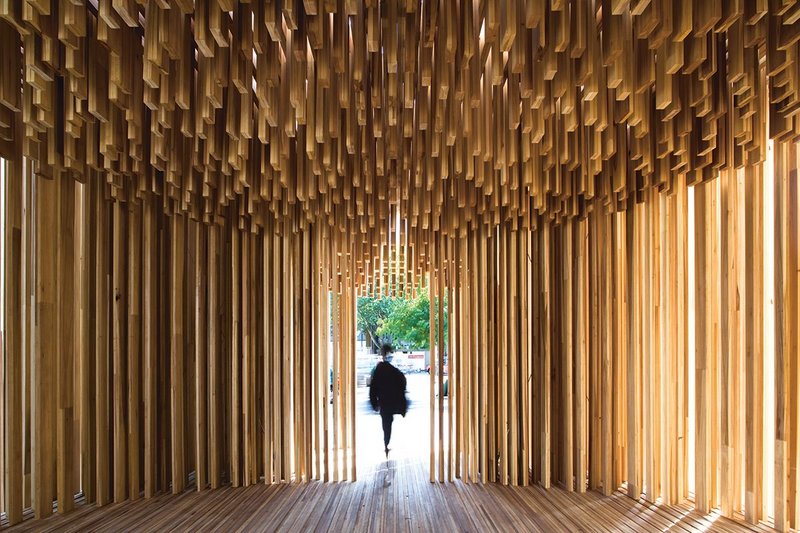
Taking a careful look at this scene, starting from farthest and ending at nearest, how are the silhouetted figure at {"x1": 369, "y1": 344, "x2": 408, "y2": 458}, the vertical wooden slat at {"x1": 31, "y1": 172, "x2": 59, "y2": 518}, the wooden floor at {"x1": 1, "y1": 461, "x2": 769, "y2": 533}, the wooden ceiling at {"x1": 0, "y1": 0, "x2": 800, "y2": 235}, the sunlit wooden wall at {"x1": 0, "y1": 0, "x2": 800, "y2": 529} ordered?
the silhouetted figure at {"x1": 369, "y1": 344, "x2": 408, "y2": 458}, the vertical wooden slat at {"x1": 31, "y1": 172, "x2": 59, "y2": 518}, the wooden floor at {"x1": 1, "y1": 461, "x2": 769, "y2": 533}, the sunlit wooden wall at {"x1": 0, "y1": 0, "x2": 800, "y2": 529}, the wooden ceiling at {"x1": 0, "y1": 0, "x2": 800, "y2": 235}

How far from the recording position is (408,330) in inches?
701

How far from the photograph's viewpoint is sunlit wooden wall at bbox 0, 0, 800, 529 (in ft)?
7.77

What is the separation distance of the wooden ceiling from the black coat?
8.41ft

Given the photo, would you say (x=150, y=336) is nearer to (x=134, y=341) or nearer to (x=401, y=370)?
(x=134, y=341)

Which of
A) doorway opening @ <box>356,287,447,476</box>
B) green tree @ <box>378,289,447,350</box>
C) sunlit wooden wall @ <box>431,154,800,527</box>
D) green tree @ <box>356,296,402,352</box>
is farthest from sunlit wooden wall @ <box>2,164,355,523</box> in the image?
green tree @ <box>356,296,402,352</box>

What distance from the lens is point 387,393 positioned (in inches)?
231

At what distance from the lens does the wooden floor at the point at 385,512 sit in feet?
12.3

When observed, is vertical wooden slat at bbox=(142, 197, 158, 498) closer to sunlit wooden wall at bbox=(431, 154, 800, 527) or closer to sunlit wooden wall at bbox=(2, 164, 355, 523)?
sunlit wooden wall at bbox=(2, 164, 355, 523)

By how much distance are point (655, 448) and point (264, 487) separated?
3.55 metres

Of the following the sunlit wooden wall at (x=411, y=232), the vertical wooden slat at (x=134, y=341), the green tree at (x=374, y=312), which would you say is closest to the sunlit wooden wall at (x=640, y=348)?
the sunlit wooden wall at (x=411, y=232)

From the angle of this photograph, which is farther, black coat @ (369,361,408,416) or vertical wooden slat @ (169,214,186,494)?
black coat @ (369,361,408,416)

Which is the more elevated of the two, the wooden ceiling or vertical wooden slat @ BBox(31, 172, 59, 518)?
the wooden ceiling

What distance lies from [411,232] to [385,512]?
2.86 meters

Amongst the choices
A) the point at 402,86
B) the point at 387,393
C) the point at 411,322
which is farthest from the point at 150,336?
the point at 411,322
